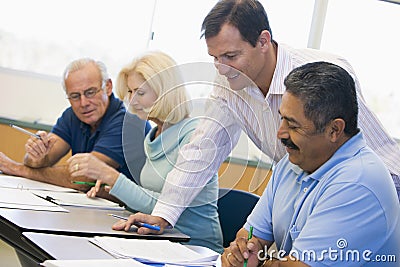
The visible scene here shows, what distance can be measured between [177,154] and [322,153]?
0.69 m

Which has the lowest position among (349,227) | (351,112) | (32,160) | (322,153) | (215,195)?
(32,160)

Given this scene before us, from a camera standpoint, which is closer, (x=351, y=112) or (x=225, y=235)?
(x=351, y=112)

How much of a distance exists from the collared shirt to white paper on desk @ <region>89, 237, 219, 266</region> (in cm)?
32

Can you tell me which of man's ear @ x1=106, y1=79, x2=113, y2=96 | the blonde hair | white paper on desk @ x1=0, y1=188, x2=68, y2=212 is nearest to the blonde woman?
the blonde hair

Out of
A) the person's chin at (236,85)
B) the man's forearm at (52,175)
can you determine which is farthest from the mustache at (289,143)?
the man's forearm at (52,175)

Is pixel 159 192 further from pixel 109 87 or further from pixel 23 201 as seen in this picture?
pixel 109 87

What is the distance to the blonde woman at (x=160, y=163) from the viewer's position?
2.29m

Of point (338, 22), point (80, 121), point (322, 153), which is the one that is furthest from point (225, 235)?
point (338, 22)

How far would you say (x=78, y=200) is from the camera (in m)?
2.58

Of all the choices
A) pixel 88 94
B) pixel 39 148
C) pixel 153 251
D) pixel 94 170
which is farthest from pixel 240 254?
pixel 39 148

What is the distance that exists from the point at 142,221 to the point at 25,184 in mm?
947

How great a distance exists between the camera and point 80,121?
132 inches

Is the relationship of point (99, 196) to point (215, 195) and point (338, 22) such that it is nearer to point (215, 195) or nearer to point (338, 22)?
point (215, 195)

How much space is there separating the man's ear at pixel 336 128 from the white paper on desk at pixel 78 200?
1051 millimetres
